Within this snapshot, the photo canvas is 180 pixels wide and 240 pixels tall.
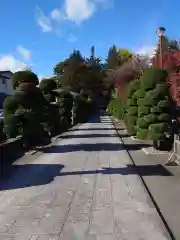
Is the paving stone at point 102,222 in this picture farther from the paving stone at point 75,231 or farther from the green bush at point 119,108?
the green bush at point 119,108

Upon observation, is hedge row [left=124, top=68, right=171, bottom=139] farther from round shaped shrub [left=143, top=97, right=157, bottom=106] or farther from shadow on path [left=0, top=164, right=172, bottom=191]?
shadow on path [left=0, top=164, right=172, bottom=191]

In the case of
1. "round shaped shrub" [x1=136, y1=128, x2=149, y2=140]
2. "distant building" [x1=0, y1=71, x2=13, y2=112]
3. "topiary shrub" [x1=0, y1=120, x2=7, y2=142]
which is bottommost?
"round shaped shrub" [x1=136, y1=128, x2=149, y2=140]

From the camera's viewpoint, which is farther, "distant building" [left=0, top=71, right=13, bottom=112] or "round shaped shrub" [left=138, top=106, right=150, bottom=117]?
"distant building" [left=0, top=71, right=13, bottom=112]

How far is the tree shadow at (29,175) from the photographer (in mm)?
8930

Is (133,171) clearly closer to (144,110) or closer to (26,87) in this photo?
(144,110)

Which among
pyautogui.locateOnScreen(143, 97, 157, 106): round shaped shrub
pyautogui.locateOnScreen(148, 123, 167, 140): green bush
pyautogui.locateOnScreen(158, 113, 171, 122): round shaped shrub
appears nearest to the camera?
pyautogui.locateOnScreen(148, 123, 167, 140): green bush

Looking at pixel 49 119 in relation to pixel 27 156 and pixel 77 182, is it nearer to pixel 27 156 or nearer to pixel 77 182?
pixel 27 156

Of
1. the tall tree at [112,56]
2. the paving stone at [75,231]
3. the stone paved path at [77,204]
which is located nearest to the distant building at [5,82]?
the tall tree at [112,56]

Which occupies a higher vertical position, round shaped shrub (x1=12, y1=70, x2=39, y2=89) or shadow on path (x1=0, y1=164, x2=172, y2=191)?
round shaped shrub (x1=12, y1=70, x2=39, y2=89)

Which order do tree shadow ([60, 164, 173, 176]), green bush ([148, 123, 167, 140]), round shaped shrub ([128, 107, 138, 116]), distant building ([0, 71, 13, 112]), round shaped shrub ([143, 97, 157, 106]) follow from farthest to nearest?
distant building ([0, 71, 13, 112]) → round shaped shrub ([128, 107, 138, 116]) → round shaped shrub ([143, 97, 157, 106]) → green bush ([148, 123, 167, 140]) → tree shadow ([60, 164, 173, 176])

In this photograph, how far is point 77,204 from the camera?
7.05 m

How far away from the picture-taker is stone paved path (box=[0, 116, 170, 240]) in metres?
5.51

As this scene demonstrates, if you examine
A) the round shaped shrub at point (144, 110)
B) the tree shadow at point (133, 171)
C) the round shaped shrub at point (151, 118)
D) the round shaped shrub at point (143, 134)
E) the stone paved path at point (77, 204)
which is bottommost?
the tree shadow at point (133, 171)

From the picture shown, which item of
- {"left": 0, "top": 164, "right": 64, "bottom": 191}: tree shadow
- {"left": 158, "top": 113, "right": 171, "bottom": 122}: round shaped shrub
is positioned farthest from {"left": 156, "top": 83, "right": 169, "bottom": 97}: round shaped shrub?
{"left": 0, "top": 164, "right": 64, "bottom": 191}: tree shadow
